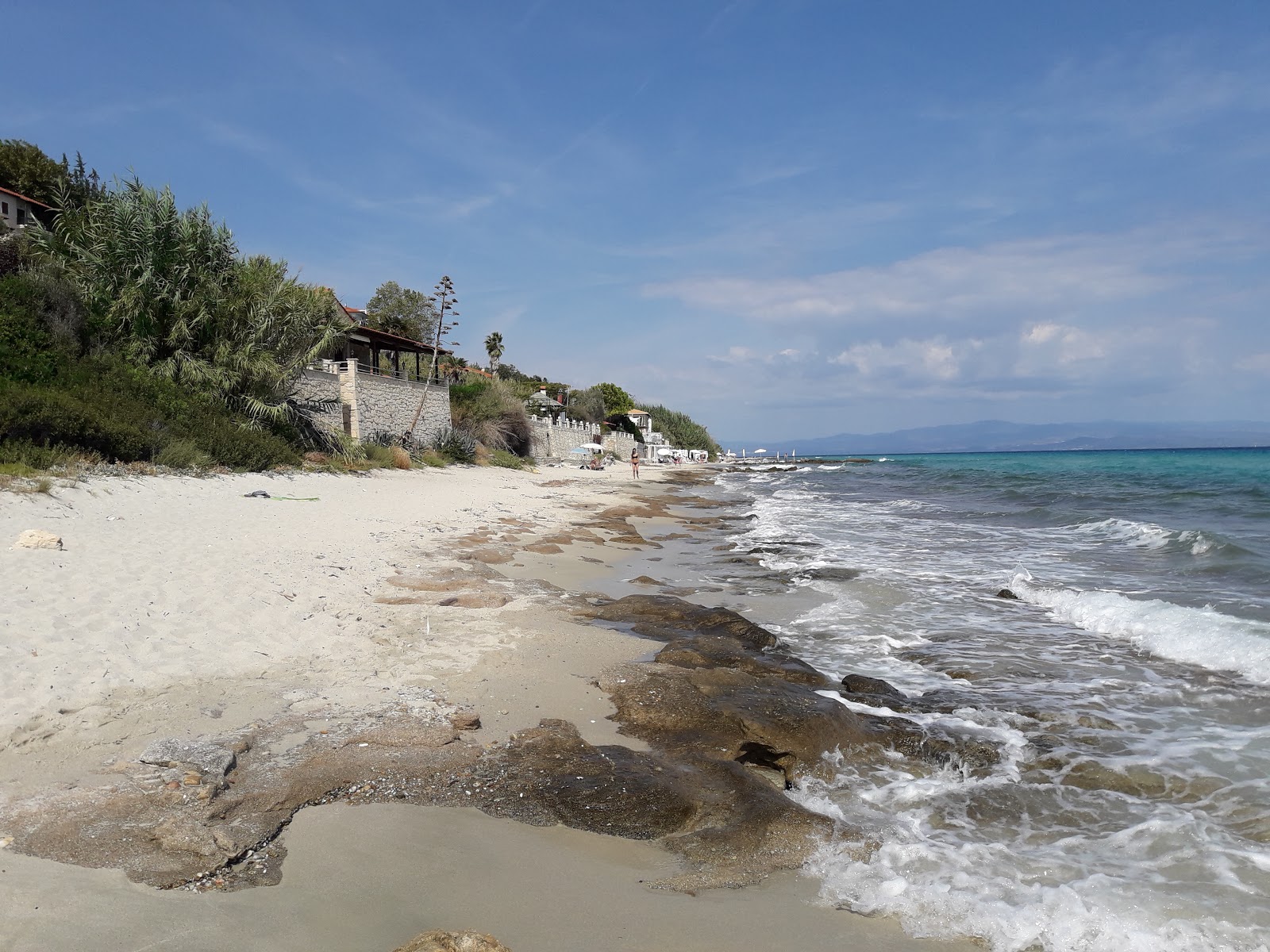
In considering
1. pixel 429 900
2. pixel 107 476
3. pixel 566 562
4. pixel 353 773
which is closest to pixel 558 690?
pixel 353 773

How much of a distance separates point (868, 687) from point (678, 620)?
2641mm

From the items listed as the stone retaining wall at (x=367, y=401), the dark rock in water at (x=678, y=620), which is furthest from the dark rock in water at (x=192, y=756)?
the stone retaining wall at (x=367, y=401)

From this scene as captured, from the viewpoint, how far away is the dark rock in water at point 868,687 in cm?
646

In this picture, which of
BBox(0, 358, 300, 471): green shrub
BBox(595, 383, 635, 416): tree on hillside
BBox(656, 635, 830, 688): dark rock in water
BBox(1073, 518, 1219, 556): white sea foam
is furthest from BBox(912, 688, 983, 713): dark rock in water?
BBox(595, 383, 635, 416): tree on hillside

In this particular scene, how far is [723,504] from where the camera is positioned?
2852cm

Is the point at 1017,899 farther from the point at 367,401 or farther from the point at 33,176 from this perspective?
the point at 33,176

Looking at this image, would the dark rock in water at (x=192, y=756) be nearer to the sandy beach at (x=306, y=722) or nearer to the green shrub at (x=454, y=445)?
the sandy beach at (x=306, y=722)

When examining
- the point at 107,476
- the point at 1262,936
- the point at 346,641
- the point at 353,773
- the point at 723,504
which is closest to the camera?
the point at 1262,936

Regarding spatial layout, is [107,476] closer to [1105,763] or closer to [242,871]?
[242,871]

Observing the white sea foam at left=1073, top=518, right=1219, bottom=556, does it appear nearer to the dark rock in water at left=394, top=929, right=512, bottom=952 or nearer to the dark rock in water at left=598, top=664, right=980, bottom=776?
the dark rock in water at left=598, top=664, right=980, bottom=776

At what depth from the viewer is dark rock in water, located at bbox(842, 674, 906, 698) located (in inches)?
255

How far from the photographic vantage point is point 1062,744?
5.47 meters

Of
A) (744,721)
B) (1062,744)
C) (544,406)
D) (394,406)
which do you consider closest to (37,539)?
(744,721)

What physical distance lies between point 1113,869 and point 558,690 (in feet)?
12.7
